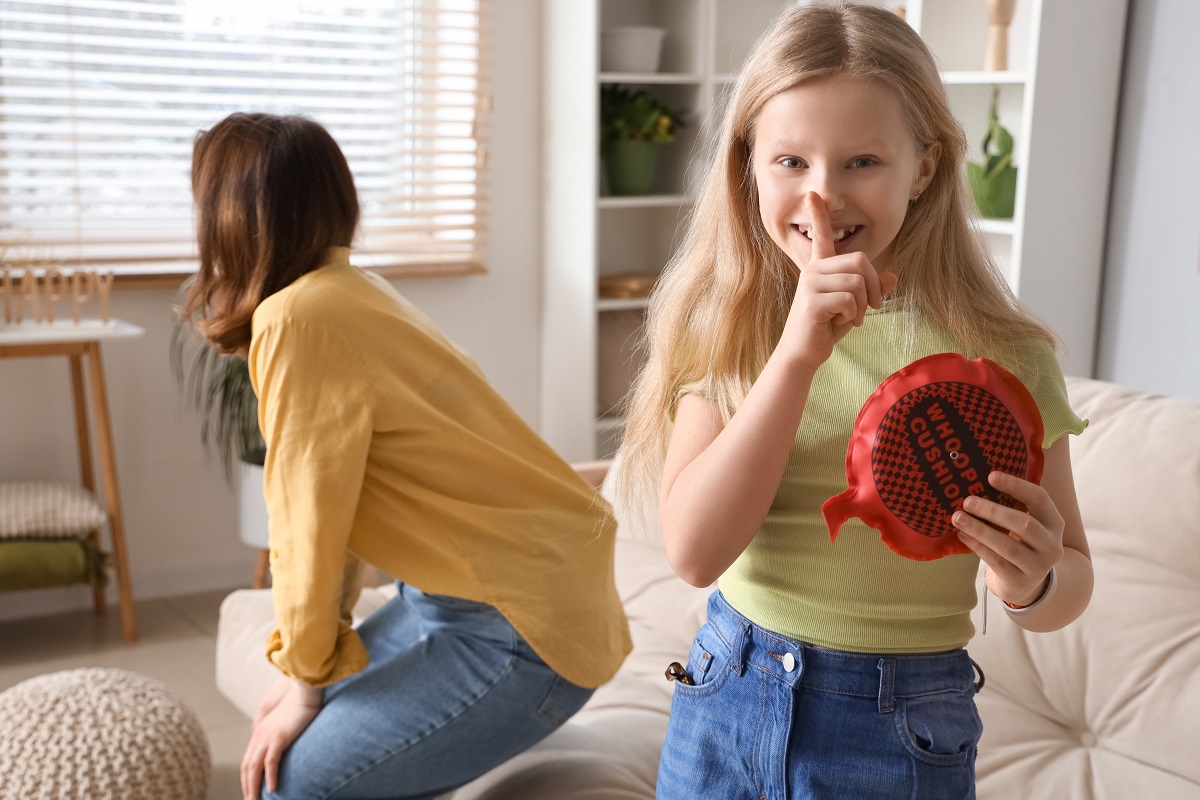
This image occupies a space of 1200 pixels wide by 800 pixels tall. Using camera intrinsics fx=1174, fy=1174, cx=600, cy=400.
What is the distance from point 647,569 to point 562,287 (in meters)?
1.95

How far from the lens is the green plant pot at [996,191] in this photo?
311cm

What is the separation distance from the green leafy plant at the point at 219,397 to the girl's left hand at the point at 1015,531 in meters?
2.78

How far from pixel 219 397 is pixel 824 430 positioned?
300cm

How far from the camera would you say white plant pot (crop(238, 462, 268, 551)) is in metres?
3.32

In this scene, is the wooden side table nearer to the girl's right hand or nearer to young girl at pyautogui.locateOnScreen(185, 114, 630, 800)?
young girl at pyautogui.locateOnScreen(185, 114, 630, 800)

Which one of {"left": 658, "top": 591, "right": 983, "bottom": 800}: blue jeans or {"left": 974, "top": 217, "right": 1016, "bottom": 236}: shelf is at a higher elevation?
{"left": 974, "top": 217, "right": 1016, "bottom": 236}: shelf

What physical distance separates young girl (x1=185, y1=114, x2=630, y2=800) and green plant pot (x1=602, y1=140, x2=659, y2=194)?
2.40 m

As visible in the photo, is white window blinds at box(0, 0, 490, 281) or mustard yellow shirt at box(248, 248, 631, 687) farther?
white window blinds at box(0, 0, 490, 281)

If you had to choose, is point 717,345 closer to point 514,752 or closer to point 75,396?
point 514,752

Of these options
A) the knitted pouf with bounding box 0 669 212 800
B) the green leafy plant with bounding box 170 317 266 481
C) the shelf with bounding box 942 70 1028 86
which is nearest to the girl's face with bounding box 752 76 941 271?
the knitted pouf with bounding box 0 669 212 800

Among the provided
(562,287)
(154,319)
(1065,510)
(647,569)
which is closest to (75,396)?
(154,319)

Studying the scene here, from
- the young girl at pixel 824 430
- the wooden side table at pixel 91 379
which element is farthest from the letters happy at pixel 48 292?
the young girl at pixel 824 430

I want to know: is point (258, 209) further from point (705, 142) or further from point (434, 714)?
point (705, 142)

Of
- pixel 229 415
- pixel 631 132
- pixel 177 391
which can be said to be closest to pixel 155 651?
pixel 229 415
